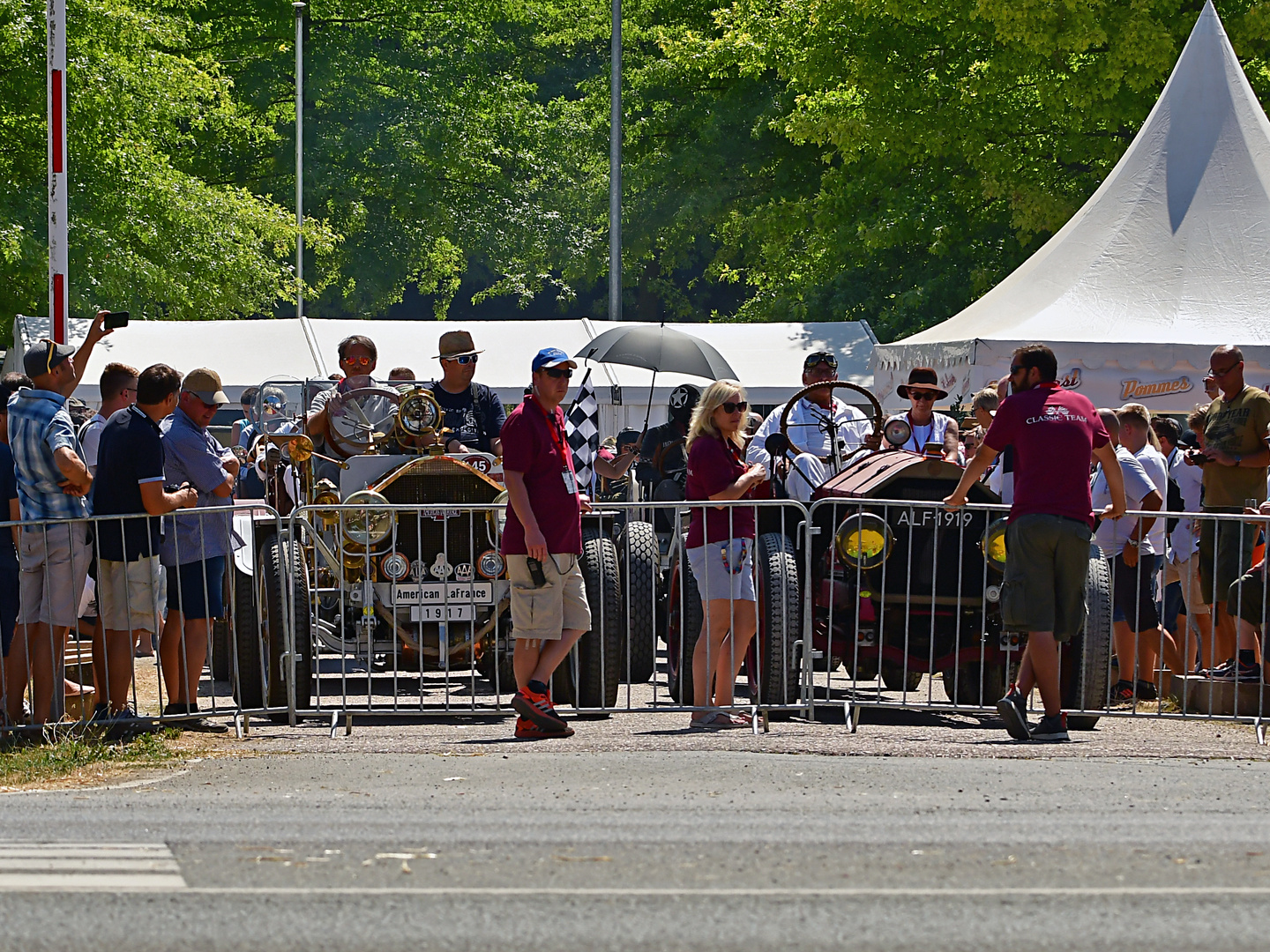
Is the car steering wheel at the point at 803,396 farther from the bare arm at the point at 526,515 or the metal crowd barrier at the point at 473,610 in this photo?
the bare arm at the point at 526,515

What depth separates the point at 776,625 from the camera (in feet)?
29.8

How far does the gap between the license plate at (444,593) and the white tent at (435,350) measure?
1186 cm

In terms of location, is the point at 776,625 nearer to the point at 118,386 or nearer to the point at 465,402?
the point at 465,402

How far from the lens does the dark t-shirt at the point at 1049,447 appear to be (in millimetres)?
8570

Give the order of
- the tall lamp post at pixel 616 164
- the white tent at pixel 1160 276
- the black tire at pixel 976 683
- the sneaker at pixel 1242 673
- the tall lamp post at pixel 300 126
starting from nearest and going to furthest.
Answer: the sneaker at pixel 1242 673 < the black tire at pixel 976 683 < the white tent at pixel 1160 276 < the tall lamp post at pixel 616 164 < the tall lamp post at pixel 300 126

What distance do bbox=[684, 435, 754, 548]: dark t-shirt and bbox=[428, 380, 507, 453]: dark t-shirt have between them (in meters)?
1.55

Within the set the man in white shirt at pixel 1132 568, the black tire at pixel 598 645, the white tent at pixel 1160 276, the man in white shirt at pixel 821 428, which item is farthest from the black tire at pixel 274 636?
the white tent at pixel 1160 276

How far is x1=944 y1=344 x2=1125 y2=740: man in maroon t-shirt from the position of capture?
336 inches

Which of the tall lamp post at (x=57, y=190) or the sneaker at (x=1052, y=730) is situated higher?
the tall lamp post at (x=57, y=190)

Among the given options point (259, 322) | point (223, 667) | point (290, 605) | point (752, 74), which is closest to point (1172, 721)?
point (290, 605)

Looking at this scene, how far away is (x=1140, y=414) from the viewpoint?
36.8 feet

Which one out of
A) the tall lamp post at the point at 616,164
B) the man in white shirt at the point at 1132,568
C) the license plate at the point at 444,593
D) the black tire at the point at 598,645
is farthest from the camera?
the tall lamp post at the point at 616,164

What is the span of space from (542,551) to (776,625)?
142 cm

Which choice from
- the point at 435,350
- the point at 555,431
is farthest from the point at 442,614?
the point at 435,350
